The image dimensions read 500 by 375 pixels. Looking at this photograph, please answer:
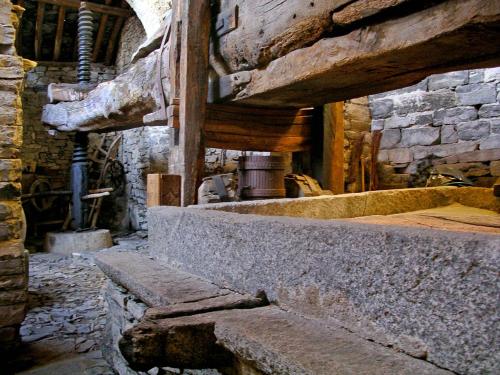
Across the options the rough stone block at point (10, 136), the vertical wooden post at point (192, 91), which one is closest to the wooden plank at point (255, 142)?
the vertical wooden post at point (192, 91)

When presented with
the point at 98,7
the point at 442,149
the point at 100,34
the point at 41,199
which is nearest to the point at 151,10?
the point at 98,7

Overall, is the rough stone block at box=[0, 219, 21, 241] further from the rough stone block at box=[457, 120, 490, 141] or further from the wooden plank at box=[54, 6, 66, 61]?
the wooden plank at box=[54, 6, 66, 61]

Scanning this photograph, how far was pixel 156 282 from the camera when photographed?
201cm

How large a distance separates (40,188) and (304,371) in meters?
9.72

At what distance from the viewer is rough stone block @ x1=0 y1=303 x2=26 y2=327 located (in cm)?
Answer: 317

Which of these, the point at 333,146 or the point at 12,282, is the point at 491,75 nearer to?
the point at 333,146

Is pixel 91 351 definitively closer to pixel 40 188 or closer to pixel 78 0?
pixel 40 188

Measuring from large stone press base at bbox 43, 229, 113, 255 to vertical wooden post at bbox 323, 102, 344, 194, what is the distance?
5.61 m

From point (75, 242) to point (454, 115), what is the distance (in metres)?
6.70

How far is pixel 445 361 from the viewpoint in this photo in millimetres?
1015

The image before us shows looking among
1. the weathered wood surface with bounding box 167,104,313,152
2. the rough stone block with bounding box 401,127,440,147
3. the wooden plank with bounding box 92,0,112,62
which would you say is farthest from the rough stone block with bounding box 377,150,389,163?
the wooden plank with bounding box 92,0,112,62

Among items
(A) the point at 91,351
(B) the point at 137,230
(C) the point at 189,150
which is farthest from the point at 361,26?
(B) the point at 137,230

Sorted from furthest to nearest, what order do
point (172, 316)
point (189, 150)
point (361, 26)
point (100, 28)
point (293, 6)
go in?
point (100, 28) → point (189, 150) → point (293, 6) → point (361, 26) → point (172, 316)

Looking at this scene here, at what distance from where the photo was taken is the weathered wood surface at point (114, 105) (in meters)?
4.07
